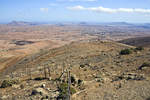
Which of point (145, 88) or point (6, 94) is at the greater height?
point (145, 88)

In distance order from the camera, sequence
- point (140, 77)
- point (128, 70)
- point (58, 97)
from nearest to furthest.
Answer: point (58, 97) → point (140, 77) → point (128, 70)

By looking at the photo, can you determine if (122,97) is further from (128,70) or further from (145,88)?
(128,70)

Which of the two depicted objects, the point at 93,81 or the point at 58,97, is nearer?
the point at 58,97

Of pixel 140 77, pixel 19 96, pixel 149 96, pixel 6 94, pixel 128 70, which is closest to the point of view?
pixel 149 96

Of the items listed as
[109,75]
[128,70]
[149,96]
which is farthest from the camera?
[128,70]

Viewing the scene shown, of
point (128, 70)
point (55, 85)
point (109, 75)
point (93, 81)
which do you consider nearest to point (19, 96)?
point (55, 85)

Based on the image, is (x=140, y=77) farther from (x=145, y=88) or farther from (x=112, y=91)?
(x=112, y=91)

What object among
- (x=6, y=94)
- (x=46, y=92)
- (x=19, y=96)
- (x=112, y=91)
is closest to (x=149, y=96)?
(x=112, y=91)

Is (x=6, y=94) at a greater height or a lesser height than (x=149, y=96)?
lesser

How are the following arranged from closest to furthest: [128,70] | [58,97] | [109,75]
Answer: [58,97] → [109,75] → [128,70]
